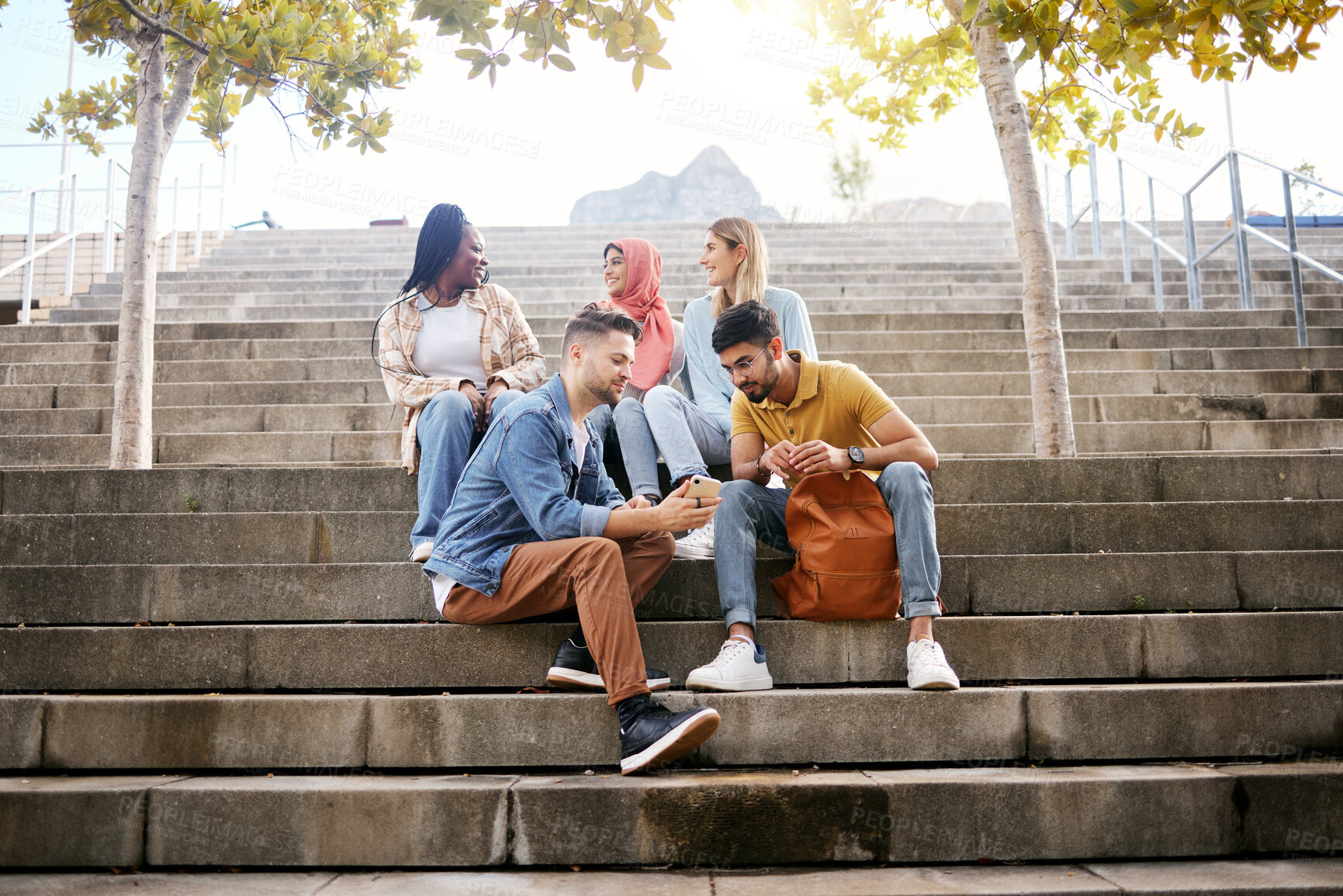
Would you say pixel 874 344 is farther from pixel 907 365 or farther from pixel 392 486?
pixel 392 486

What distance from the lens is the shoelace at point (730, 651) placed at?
267 centimetres

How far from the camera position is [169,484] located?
3699mm

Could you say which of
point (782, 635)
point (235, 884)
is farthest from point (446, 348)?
point (235, 884)

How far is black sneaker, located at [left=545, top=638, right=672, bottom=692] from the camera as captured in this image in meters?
2.67

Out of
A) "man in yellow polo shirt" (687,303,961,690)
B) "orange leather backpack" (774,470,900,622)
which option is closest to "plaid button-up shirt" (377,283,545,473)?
"man in yellow polo shirt" (687,303,961,690)

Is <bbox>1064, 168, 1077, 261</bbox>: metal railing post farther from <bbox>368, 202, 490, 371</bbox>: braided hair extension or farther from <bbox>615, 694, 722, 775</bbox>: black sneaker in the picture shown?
<bbox>615, 694, 722, 775</bbox>: black sneaker

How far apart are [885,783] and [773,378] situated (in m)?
1.35

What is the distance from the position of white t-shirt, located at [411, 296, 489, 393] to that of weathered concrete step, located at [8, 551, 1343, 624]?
0.86 meters

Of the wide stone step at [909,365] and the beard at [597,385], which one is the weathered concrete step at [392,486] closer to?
the beard at [597,385]

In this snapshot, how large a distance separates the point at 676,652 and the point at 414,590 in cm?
97

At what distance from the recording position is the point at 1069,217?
9.27 metres

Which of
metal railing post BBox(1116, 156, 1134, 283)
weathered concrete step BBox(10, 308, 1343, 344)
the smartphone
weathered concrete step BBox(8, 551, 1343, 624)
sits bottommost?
weathered concrete step BBox(8, 551, 1343, 624)

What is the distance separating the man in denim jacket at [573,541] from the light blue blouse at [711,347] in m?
0.87

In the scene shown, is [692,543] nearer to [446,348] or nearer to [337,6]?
[446,348]
